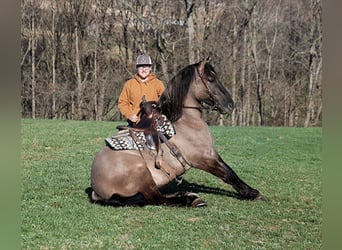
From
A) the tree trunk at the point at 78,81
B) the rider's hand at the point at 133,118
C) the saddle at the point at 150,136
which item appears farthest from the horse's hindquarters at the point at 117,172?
the tree trunk at the point at 78,81

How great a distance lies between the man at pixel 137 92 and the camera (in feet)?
21.4

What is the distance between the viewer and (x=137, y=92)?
6.55 metres

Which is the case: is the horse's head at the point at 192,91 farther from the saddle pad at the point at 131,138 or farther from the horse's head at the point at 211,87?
the saddle pad at the point at 131,138

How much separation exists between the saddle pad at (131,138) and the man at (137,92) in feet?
1.76

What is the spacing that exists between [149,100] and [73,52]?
25357 mm

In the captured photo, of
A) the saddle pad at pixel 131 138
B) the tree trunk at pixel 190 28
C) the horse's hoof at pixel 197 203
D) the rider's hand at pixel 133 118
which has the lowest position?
the horse's hoof at pixel 197 203

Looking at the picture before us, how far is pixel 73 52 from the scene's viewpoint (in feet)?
100

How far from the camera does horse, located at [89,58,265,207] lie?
5.72 m

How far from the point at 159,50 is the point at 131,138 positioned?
944 inches

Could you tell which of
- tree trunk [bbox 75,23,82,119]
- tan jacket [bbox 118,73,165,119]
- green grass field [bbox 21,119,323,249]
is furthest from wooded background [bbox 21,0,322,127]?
tan jacket [bbox 118,73,165,119]

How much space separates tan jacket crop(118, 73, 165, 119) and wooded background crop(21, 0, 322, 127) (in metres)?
22.7

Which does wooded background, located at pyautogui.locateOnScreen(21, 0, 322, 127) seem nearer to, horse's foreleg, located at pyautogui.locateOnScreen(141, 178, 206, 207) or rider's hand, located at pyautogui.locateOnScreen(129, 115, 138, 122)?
rider's hand, located at pyautogui.locateOnScreen(129, 115, 138, 122)
